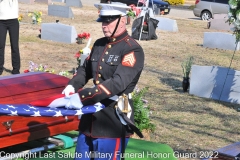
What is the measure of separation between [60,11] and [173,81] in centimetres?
1090

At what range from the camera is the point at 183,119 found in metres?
7.60

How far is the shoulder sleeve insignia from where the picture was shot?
394cm

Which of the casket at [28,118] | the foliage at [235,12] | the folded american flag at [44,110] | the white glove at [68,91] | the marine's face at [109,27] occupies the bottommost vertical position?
the casket at [28,118]

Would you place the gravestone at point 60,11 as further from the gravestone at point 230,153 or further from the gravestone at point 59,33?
the gravestone at point 230,153

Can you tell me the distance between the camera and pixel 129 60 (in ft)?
13.0

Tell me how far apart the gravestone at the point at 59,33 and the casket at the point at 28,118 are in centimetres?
782

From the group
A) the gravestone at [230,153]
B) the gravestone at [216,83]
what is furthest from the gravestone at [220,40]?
the gravestone at [230,153]

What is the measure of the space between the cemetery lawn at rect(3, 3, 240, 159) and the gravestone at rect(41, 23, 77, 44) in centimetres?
21

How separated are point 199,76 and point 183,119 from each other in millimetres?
1562

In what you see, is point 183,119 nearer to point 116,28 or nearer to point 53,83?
point 53,83

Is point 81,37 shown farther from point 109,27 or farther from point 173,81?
point 109,27

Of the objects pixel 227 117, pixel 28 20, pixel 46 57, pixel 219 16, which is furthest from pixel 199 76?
pixel 219 16

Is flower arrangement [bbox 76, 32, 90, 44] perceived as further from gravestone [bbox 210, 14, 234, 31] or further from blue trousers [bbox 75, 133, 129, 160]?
blue trousers [bbox 75, 133, 129, 160]

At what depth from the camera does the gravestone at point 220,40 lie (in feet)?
47.5
